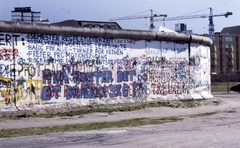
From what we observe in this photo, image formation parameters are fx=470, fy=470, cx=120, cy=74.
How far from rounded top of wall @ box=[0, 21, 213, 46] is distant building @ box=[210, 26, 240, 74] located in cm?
6952

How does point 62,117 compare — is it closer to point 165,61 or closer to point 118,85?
point 118,85

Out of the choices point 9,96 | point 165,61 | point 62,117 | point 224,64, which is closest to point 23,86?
point 9,96

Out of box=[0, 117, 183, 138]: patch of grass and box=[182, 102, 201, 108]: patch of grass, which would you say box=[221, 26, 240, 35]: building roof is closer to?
box=[182, 102, 201, 108]: patch of grass

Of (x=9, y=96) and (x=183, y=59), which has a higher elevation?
(x=183, y=59)

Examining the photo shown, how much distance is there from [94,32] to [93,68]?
1587 mm

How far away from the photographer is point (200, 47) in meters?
26.3

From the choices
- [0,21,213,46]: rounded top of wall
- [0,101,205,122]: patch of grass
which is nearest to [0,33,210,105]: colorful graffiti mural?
[0,21,213,46]: rounded top of wall

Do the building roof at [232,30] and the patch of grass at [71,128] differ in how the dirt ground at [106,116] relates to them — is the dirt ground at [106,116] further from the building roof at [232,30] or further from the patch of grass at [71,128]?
the building roof at [232,30]

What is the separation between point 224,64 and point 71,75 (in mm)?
82101

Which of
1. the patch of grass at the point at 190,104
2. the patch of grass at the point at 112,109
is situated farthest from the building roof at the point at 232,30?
the patch of grass at the point at 112,109

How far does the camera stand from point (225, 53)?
322 ft

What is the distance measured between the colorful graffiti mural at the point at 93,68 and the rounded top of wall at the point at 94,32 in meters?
0.21

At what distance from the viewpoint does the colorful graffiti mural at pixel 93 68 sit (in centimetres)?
1816

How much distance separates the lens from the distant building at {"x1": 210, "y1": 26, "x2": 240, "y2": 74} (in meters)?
94.9
